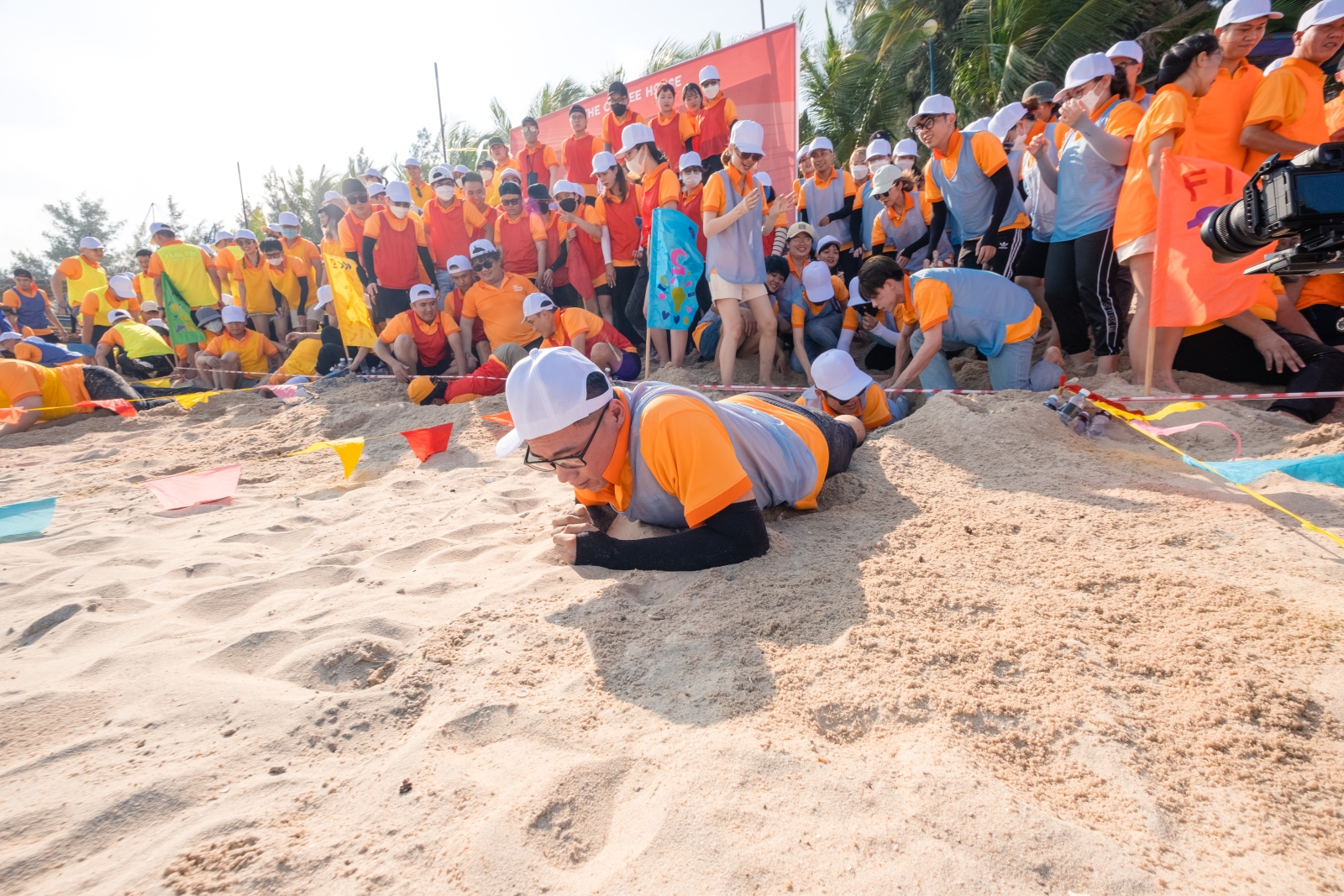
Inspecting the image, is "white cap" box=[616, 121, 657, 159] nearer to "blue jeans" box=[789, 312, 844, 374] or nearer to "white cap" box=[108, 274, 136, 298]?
"blue jeans" box=[789, 312, 844, 374]

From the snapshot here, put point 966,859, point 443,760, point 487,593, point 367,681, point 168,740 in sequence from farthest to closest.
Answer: point 487,593 < point 367,681 < point 168,740 < point 443,760 < point 966,859

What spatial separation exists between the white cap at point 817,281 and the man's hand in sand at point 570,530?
148 inches

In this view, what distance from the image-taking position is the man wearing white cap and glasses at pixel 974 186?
4793 mm

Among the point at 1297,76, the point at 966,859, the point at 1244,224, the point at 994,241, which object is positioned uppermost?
the point at 1297,76

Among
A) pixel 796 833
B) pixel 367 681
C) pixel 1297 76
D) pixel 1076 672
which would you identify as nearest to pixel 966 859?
pixel 796 833

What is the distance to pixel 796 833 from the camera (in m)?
1.33

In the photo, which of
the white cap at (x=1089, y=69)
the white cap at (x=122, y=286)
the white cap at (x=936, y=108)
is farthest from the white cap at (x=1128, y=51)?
the white cap at (x=122, y=286)

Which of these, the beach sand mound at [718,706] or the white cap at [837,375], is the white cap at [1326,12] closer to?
Answer: the beach sand mound at [718,706]

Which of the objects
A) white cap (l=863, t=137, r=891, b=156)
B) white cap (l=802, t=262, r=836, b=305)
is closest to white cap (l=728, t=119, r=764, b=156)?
white cap (l=802, t=262, r=836, b=305)

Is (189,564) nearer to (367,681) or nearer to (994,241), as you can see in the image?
(367,681)

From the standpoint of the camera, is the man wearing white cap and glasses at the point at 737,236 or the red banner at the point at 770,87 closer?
the man wearing white cap and glasses at the point at 737,236

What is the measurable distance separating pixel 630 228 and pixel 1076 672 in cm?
578

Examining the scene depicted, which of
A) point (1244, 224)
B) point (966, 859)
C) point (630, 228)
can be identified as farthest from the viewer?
point (630, 228)

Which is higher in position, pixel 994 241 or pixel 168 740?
pixel 994 241
